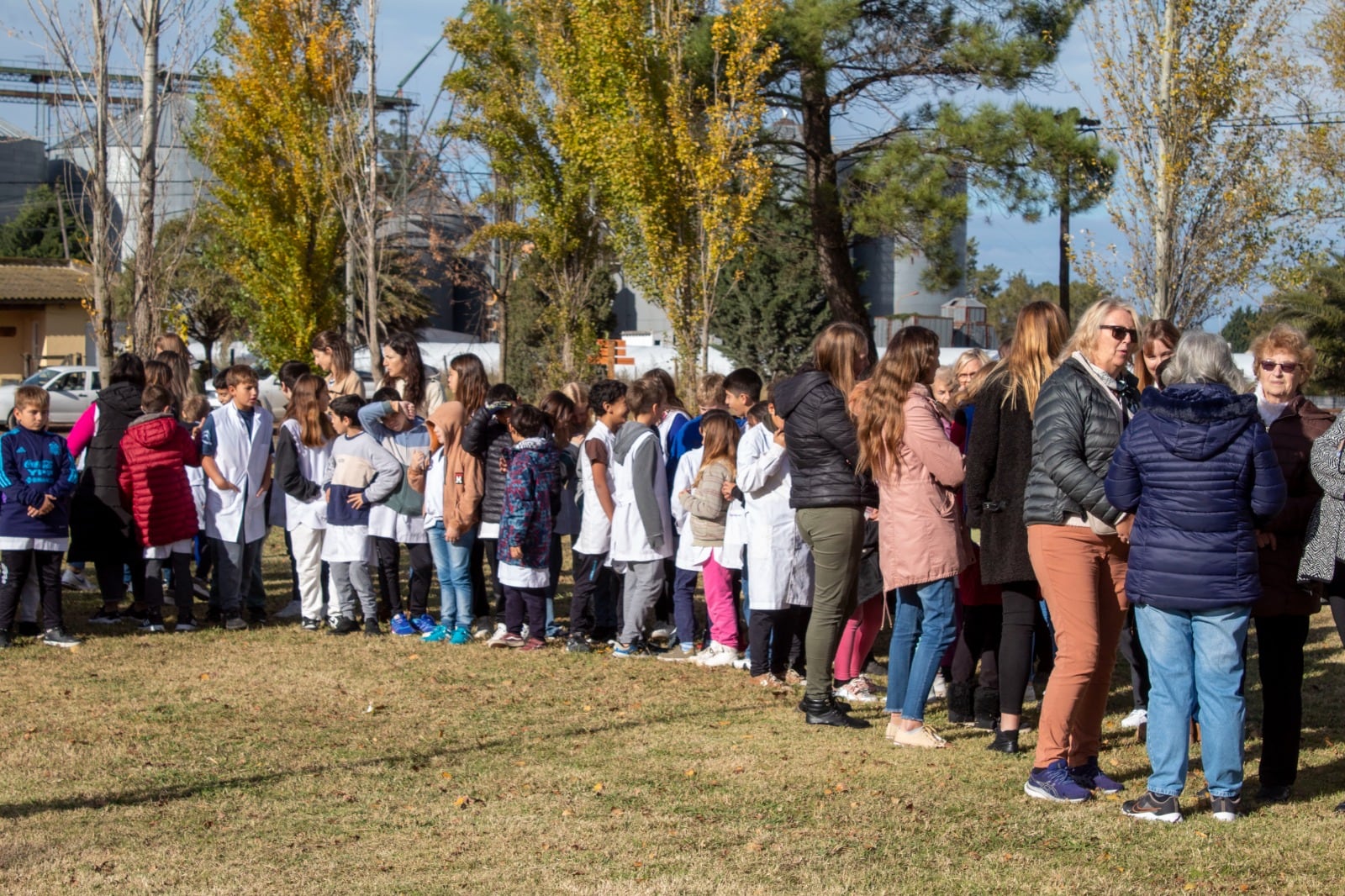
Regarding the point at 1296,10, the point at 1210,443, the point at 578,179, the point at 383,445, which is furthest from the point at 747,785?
the point at 578,179

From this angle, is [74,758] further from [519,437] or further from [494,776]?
[519,437]

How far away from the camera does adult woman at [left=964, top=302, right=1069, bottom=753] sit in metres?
5.82

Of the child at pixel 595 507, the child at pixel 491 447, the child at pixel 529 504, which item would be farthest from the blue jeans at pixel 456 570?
the child at pixel 595 507

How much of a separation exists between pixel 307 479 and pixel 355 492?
512 mm

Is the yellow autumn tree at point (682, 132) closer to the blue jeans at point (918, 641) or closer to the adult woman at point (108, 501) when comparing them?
the adult woman at point (108, 501)

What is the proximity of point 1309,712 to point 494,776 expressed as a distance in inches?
179

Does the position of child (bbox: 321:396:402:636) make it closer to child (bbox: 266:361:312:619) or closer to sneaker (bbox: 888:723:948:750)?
child (bbox: 266:361:312:619)

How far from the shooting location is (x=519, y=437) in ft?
29.3

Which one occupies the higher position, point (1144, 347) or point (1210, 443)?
point (1144, 347)

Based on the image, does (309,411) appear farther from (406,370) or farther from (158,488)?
(158,488)

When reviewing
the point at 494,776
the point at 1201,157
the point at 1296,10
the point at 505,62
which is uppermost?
the point at 505,62

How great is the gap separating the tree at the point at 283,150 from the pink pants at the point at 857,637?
18.9 metres

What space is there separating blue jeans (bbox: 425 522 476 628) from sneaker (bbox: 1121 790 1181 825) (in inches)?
205

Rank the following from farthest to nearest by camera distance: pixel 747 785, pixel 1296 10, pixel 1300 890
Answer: pixel 1296 10 < pixel 747 785 < pixel 1300 890
